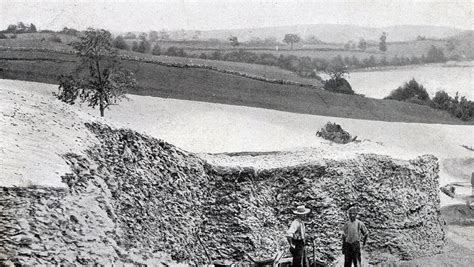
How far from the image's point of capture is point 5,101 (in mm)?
8117

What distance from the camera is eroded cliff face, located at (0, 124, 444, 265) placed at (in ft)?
20.9

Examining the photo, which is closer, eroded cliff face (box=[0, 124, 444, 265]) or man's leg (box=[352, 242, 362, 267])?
eroded cliff face (box=[0, 124, 444, 265])

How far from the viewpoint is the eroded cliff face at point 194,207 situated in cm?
636

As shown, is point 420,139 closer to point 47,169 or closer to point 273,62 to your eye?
point 273,62

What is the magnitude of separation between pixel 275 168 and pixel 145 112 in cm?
1857

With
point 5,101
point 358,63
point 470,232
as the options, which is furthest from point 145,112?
point 358,63

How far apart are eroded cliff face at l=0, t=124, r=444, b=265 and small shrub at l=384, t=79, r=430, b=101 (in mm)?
36534

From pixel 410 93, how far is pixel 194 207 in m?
42.9

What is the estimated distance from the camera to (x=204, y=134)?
28344mm

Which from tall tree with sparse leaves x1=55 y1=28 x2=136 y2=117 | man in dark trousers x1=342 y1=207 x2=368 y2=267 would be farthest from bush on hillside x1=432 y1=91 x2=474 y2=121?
man in dark trousers x1=342 y1=207 x2=368 y2=267

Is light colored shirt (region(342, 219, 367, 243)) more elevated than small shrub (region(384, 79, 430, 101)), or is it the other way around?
light colored shirt (region(342, 219, 367, 243))

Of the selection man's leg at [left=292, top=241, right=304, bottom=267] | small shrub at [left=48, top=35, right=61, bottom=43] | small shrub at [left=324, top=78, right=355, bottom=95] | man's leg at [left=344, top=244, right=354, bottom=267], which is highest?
small shrub at [left=48, top=35, right=61, bottom=43]

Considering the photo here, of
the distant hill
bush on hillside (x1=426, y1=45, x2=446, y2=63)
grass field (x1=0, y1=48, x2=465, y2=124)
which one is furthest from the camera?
the distant hill

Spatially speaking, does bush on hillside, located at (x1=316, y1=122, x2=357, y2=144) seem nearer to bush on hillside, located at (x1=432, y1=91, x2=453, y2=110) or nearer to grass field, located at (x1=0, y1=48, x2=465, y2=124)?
grass field, located at (x1=0, y1=48, x2=465, y2=124)
